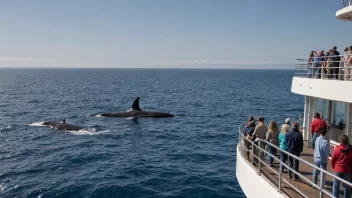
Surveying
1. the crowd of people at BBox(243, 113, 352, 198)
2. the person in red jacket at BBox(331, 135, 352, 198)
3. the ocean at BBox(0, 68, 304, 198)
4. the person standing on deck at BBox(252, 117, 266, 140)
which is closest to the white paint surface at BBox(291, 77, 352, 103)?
the crowd of people at BBox(243, 113, 352, 198)

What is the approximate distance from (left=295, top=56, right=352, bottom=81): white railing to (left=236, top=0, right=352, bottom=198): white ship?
0.16ft

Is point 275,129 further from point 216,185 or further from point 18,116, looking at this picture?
point 18,116

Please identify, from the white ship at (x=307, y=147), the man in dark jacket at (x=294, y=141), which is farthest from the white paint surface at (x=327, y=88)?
the man in dark jacket at (x=294, y=141)

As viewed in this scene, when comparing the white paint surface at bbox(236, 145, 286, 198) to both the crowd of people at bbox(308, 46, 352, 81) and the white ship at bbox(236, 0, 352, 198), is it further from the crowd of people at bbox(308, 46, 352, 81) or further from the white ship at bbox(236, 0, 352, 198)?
the crowd of people at bbox(308, 46, 352, 81)

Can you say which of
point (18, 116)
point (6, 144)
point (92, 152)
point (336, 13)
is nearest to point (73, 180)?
point (92, 152)

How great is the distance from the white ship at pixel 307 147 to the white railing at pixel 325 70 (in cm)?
5

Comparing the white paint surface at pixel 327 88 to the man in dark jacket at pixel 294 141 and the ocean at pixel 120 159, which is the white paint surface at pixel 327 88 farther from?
the ocean at pixel 120 159

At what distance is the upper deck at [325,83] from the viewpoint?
466 inches

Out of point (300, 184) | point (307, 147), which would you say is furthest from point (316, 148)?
point (307, 147)

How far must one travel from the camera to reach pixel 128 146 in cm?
2933

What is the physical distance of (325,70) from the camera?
15.2 metres

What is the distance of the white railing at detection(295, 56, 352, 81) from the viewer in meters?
13.2

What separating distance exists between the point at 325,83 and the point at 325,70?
2678 mm

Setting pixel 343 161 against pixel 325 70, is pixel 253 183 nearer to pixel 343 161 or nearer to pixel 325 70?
pixel 343 161
